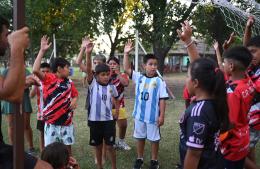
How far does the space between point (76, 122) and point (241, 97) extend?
6369mm

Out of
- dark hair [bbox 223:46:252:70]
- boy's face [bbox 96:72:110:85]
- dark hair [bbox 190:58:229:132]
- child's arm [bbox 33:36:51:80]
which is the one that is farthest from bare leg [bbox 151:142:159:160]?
dark hair [bbox 190:58:229:132]

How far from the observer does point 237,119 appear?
371cm

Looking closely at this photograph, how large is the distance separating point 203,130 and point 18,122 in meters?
1.36

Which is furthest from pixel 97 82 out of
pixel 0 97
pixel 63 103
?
pixel 0 97

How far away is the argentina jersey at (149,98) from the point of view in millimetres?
5719

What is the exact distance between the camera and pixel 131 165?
5.92m

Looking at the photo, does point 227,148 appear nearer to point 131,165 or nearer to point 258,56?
point 258,56

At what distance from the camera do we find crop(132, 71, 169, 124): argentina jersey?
5.72 metres

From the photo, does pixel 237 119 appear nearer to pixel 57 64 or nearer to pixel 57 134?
pixel 57 134

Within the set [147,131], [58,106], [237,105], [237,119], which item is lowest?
[147,131]

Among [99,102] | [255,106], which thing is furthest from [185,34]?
[99,102]

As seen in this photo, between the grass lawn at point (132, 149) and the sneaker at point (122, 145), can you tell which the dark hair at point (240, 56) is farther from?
the sneaker at point (122, 145)

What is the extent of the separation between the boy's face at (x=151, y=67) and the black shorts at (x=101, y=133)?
3.21 ft

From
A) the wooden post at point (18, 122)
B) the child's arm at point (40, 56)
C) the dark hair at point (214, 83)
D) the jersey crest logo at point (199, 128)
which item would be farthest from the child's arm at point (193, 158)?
the child's arm at point (40, 56)
